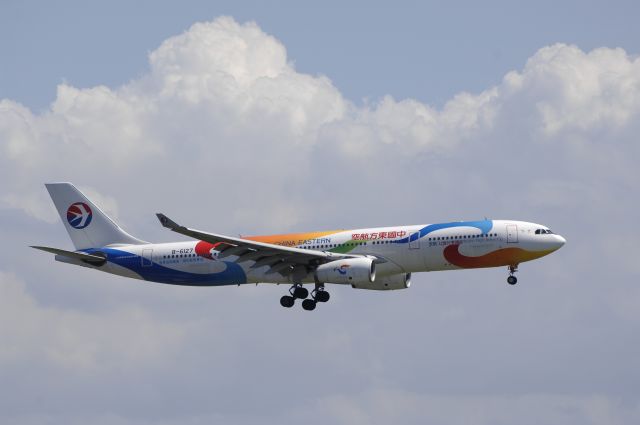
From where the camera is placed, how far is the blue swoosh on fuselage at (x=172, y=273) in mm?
88625

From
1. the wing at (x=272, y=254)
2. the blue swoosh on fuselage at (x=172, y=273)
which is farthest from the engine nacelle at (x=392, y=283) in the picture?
the blue swoosh on fuselage at (x=172, y=273)

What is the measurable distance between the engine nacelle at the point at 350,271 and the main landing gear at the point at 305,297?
2.59 meters

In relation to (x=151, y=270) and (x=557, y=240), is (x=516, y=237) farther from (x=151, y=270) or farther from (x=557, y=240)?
(x=151, y=270)

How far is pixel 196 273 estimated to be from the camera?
89.4m

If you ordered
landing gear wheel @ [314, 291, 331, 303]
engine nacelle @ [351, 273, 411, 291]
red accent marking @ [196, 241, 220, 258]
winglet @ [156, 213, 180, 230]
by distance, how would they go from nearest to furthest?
winglet @ [156, 213, 180, 230] < landing gear wheel @ [314, 291, 331, 303] < red accent marking @ [196, 241, 220, 258] < engine nacelle @ [351, 273, 411, 291]

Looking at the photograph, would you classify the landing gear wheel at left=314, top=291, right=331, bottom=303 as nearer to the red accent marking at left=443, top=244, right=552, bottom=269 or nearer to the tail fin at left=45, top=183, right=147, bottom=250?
the red accent marking at left=443, top=244, right=552, bottom=269

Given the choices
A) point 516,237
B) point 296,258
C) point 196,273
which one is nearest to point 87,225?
point 196,273

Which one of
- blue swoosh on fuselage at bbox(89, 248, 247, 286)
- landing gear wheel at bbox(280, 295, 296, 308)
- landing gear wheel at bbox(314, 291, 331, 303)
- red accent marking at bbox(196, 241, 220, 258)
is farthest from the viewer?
red accent marking at bbox(196, 241, 220, 258)

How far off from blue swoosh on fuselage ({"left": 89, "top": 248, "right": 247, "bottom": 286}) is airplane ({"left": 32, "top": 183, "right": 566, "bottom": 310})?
0.07 meters

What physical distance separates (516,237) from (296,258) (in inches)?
558

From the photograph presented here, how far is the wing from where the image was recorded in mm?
82562

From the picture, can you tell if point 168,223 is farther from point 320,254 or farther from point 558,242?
point 558,242

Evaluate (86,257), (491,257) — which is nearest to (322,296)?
(491,257)

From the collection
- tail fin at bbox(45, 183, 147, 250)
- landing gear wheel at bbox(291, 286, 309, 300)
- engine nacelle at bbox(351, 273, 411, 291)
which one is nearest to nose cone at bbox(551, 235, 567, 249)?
engine nacelle at bbox(351, 273, 411, 291)
